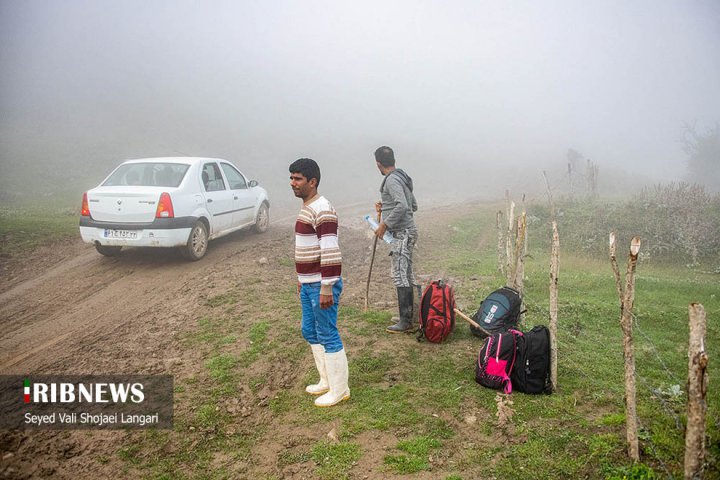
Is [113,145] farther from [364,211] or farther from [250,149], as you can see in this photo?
[364,211]

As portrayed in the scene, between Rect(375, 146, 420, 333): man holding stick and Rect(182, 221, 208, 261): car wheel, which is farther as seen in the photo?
Rect(182, 221, 208, 261): car wheel

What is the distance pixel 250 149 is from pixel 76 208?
19.4 metres

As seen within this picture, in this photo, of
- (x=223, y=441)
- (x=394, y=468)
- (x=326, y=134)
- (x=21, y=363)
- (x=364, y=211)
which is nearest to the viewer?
(x=394, y=468)

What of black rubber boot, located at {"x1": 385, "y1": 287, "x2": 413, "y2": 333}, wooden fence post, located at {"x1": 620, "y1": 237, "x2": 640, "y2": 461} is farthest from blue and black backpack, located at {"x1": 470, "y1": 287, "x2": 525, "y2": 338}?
wooden fence post, located at {"x1": 620, "y1": 237, "x2": 640, "y2": 461}

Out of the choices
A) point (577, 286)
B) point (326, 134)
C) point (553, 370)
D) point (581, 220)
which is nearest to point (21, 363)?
point (553, 370)

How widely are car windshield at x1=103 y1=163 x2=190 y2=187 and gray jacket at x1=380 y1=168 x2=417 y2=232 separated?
4282 mm

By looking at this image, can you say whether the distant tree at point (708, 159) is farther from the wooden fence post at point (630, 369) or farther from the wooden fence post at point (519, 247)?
the wooden fence post at point (630, 369)

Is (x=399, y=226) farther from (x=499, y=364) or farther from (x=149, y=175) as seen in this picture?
(x=149, y=175)

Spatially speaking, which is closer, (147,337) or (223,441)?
(223,441)

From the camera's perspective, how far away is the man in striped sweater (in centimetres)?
365

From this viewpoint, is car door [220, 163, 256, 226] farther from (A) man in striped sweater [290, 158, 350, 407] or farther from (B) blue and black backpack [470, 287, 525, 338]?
(A) man in striped sweater [290, 158, 350, 407]

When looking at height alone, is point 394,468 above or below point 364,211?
below

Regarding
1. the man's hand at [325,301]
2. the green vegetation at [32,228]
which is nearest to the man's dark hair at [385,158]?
the man's hand at [325,301]

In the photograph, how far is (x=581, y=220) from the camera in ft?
48.0
